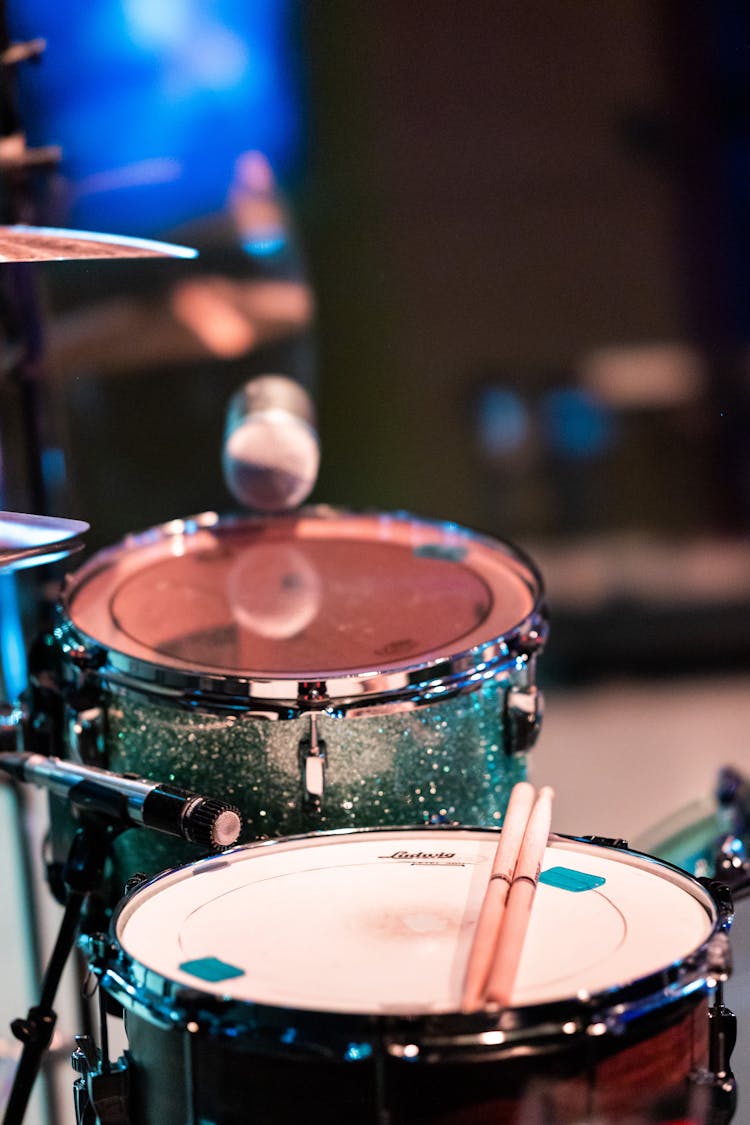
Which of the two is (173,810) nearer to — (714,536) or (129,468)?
Result: (129,468)

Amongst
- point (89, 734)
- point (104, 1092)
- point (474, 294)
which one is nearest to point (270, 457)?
point (89, 734)

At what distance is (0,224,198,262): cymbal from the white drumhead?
49 cm

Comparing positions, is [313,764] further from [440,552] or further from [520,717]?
[440,552]

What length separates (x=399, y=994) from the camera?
2.49ft

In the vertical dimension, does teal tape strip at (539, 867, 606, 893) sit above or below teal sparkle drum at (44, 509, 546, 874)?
below

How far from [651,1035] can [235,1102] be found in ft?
0.79

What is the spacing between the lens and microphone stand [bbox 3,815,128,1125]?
3.60 feet

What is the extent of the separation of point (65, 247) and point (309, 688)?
1.35 ft

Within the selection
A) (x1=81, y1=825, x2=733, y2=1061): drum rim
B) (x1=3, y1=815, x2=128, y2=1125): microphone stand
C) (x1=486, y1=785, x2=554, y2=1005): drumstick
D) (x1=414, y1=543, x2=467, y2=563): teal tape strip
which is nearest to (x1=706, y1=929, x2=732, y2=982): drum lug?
(x1=81, y1=825, x2=733, y2=1061): drum rim

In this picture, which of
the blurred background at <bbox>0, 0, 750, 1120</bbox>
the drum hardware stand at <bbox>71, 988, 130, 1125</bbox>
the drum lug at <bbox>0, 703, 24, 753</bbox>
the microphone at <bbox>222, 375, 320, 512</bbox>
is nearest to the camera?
the drum hardware stand at <bbox>71, 988, 130, 1125</bbox>

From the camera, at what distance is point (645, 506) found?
9.73ft

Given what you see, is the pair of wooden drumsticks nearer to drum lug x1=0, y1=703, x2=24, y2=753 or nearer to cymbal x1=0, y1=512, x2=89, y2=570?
cymbal x1=0, y1=512, x2=89, y2=570

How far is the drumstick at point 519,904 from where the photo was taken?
74 cm

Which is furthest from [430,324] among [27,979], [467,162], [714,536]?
[27,979]
